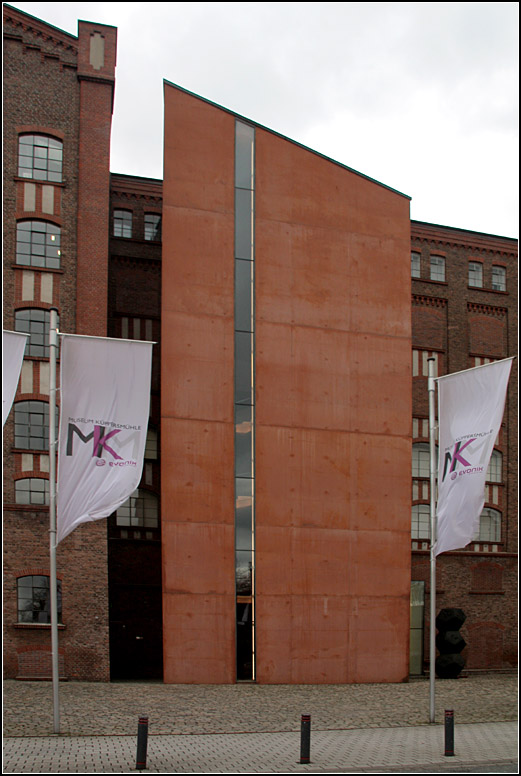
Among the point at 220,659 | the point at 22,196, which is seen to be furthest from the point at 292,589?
the point at 22,196

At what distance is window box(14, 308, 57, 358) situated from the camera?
2938 centimetres

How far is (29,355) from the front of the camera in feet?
96.0

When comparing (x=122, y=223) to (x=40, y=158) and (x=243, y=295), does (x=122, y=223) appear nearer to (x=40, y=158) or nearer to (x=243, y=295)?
(x=40, y=158)

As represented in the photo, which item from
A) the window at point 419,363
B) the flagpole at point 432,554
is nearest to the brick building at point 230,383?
the flagpole at point 432,554

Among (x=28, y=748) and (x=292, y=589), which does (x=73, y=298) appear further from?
(x=28, y=748)

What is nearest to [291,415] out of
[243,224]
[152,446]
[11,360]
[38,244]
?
[243,224]

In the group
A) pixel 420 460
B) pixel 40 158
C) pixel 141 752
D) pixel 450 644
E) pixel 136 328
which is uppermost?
pixel 40 158

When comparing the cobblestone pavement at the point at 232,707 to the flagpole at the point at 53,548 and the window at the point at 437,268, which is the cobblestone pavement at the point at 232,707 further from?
the window at the point at 437,268

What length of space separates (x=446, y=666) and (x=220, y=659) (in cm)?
1135

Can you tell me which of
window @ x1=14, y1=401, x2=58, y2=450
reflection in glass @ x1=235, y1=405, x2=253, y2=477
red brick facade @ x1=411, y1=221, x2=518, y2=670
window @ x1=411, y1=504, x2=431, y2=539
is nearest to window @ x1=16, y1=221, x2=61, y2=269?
window @ x1=14, y1=401, x2=58, y2=450

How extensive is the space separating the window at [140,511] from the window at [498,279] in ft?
66.0

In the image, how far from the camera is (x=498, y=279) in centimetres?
4297

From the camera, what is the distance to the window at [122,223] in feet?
121

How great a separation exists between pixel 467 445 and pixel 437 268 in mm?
22809
